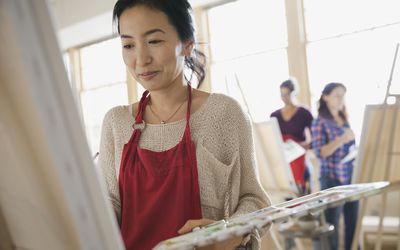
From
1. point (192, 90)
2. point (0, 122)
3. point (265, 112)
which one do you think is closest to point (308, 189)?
point (265, 112)

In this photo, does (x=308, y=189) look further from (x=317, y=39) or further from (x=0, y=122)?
(x=0, y=122)

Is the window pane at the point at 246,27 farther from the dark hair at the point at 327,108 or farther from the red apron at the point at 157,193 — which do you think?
the red apron at the point at 157,193

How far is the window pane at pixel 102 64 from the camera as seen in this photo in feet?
20.2

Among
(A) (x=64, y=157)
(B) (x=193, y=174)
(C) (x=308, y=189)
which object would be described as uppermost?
(A) (x=64, y=157)

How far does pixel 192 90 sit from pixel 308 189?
2.53 metres

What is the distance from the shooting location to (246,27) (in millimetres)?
4629

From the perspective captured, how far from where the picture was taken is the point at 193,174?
37.6 inches

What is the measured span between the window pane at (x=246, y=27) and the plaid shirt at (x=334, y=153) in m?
1.56

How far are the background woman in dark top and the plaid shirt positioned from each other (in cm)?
38

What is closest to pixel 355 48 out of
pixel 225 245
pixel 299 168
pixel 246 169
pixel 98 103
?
pixel 299 168

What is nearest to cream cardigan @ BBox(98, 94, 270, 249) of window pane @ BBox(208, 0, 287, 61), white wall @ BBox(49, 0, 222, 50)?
window pane @ BBox(208, 0, 287, 61)

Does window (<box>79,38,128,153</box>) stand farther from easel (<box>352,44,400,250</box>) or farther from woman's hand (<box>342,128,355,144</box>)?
easel (<box>352,44,400,250</box>)

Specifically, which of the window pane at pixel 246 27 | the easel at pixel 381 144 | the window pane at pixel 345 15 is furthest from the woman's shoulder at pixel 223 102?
the window pane at pixel 246 27

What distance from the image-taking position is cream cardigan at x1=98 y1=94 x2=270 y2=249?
3.17 ft
